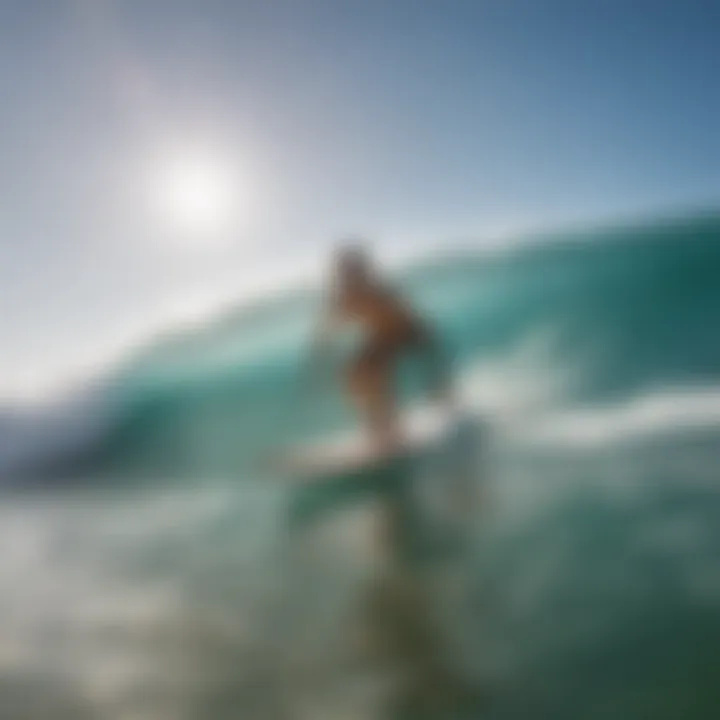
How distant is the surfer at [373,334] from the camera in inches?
141

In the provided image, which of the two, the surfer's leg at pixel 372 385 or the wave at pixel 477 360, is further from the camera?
the wave at pixel 477 360

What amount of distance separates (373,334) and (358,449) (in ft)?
1.77

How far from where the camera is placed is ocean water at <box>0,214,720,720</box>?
225 centimetres

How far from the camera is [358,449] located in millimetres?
3443

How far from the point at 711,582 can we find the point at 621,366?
193cm

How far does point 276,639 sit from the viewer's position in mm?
2574

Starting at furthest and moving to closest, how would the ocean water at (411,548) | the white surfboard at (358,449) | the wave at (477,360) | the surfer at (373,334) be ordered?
the wave at (477,360), the surfer at (373,334), the white surfboard at (358,449), the ocean water at (411,548)

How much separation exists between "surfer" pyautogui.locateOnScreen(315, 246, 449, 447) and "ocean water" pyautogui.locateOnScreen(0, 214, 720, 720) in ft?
0.48

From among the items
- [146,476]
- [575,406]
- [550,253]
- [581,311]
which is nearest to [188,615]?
[146,476]

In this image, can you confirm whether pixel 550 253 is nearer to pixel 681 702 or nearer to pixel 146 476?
pixel 146 476

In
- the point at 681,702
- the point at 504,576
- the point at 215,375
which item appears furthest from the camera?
the point at 215,375

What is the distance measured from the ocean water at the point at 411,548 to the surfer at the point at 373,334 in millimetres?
146

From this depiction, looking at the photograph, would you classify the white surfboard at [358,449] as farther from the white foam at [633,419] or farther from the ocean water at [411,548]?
the white foam at [633,419]

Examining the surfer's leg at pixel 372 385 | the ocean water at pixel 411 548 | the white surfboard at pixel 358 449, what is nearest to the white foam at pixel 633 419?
the ocean water at pixel 411 548
